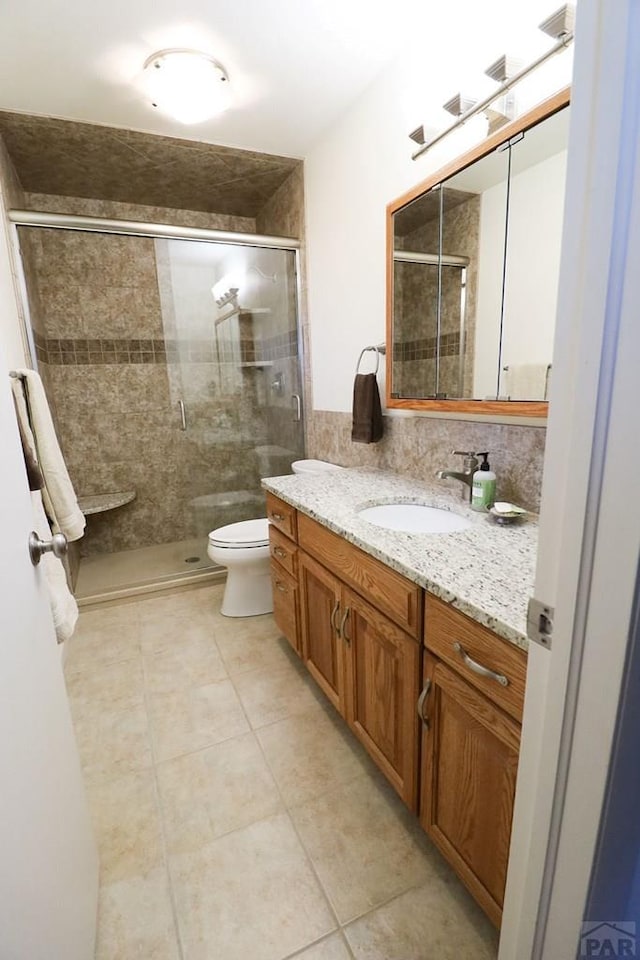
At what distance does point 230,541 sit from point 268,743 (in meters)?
1.03

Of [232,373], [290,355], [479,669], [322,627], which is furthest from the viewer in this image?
[232,373]

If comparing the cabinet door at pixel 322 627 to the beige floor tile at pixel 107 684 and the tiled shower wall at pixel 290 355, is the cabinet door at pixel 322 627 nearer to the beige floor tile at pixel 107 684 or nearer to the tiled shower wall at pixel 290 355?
the beige floor tile at pixel 107 684

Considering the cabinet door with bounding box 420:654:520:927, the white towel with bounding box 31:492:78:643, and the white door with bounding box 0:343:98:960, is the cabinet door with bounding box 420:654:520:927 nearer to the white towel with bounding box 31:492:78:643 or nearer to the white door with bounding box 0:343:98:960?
the white door with bounding box 0:343:98:960

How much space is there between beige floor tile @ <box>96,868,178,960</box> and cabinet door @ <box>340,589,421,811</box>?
658 millimetres

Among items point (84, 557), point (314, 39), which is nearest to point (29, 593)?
point (314, 39)

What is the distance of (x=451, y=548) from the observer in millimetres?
1147

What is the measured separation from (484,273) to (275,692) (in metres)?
1.81

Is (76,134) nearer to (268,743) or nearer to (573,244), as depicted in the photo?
(573,244)

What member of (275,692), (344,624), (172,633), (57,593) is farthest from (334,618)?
(172,633)

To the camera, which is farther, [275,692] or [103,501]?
[103,501]

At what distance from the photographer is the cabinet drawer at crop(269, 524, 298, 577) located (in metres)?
1.82

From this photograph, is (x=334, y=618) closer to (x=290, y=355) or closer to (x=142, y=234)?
(x=290, y=355)

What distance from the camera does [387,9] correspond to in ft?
5.00

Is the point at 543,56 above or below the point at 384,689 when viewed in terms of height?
above
